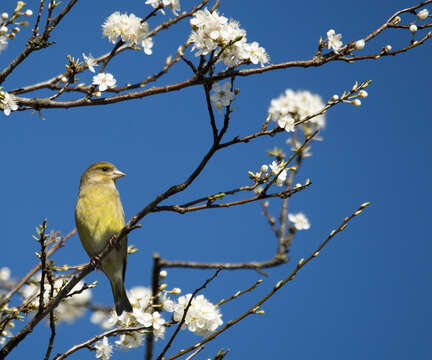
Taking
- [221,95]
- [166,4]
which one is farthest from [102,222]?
[221,95]

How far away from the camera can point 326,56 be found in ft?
10.5

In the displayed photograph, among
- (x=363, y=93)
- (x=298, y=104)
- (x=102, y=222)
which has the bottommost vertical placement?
(x=363, y=93)

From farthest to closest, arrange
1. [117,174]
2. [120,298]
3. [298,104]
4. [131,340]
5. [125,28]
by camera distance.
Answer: [298,104] < [117,174] < [120,298] < [131,340] < [125,28]

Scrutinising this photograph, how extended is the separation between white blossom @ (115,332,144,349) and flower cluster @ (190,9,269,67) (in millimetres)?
1996

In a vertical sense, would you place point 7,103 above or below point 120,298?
above

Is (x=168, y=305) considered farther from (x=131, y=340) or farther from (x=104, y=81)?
(x=104, y=81)

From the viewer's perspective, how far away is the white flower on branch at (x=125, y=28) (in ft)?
11.8

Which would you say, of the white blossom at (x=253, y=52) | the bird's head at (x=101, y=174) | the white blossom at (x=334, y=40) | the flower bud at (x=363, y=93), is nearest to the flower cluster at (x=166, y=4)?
the white blossom at (x=253, y=52)

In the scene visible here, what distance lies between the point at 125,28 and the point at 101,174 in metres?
2.91

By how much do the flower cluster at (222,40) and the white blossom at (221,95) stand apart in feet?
0.53

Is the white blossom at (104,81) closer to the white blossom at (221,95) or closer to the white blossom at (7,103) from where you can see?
the white blossom at (7,103)

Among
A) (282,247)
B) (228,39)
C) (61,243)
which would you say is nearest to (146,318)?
(61,243)

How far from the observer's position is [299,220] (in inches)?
225

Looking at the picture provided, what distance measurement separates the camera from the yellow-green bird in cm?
569
